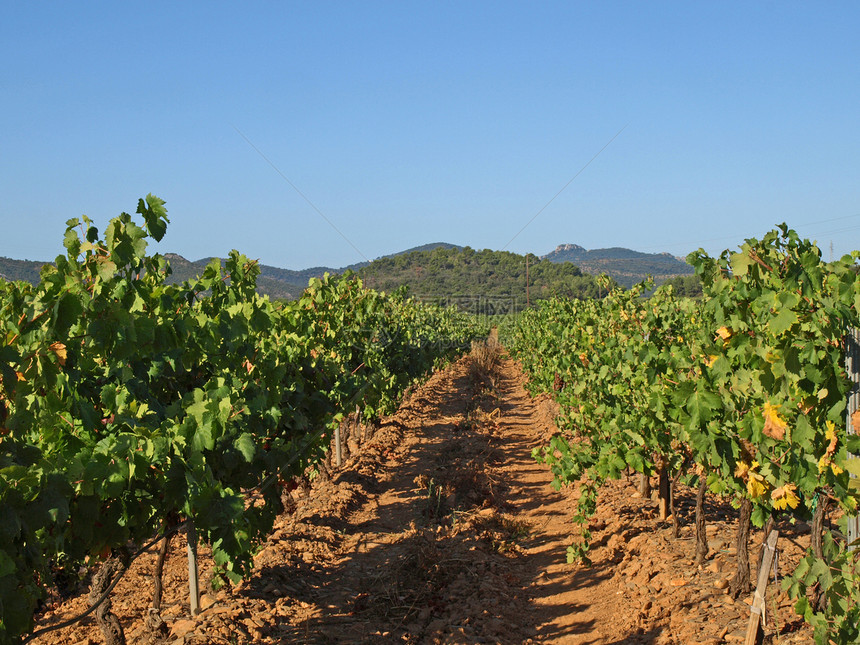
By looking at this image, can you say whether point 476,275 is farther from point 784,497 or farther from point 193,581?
point 784,497

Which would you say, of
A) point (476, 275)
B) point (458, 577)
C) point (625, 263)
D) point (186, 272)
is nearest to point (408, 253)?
point (476, 275)

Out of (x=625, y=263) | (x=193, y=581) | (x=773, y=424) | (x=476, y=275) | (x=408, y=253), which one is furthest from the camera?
(x=625, y=263)

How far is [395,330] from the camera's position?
11.9 meters

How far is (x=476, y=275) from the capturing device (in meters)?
66.8

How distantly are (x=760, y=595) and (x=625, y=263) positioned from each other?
126 m

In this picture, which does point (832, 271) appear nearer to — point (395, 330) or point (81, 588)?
point (81, 588)

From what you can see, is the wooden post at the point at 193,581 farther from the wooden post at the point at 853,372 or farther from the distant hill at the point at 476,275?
the distant hill at the point at 476,275

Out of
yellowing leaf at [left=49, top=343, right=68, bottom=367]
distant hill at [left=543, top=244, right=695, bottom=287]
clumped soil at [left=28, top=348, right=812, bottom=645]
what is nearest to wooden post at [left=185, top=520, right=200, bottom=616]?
clumped soil at [left=28, top=348, right=812, bottom=645]

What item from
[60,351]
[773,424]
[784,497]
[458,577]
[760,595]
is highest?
[60,351]

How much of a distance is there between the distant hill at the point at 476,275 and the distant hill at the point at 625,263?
5.74 metres

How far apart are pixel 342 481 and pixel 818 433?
666cm

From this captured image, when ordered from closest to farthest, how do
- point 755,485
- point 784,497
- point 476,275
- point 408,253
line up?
point 784,497 < point 755,485 < point 476,275 < point 408,253

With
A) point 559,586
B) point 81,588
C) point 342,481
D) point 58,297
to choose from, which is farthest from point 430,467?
point 58,297

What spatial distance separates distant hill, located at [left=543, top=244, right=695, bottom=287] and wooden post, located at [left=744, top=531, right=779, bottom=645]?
5103 cm
